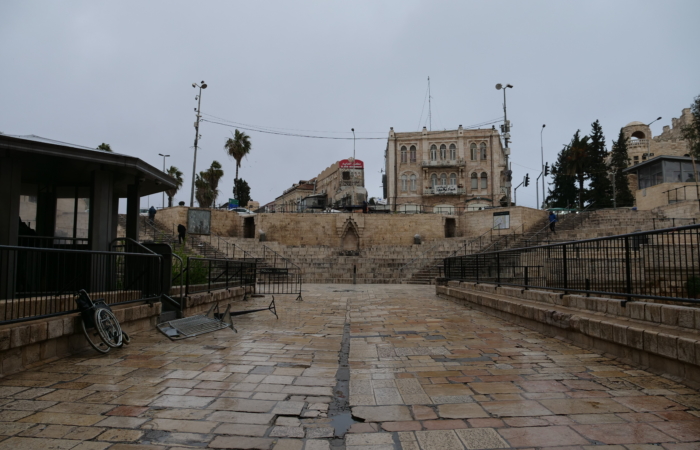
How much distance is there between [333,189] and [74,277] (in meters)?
56.5

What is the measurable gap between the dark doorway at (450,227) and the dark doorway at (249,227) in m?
16.7

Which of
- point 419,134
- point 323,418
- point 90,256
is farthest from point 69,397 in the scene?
point 419,134

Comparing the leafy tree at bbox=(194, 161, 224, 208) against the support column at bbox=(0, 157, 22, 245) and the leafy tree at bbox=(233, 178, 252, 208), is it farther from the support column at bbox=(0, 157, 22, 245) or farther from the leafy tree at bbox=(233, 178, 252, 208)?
the support column at bbox=(0, 157, 22, 245)

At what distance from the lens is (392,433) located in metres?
2.99

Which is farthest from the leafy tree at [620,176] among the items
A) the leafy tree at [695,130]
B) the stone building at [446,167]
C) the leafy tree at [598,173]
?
the stone building at [446,167]

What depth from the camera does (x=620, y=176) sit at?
50.4 meters

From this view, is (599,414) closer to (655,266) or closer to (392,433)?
(392,433)

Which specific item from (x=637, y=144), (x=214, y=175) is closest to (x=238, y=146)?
(x=214, y=175)

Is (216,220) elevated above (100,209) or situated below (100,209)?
above

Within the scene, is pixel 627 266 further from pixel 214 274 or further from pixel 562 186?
pixel 562 186

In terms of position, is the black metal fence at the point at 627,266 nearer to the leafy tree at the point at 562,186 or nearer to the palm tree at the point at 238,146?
the palm tree at the point at 238,146

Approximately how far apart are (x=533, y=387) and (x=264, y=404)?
2.37m

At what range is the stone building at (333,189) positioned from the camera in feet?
166

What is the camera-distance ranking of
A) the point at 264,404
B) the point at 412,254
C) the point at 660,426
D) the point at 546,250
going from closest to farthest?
the point at 660,426, the point at 264,404, the point at 546,250, the point at 412,254
